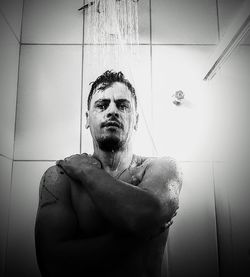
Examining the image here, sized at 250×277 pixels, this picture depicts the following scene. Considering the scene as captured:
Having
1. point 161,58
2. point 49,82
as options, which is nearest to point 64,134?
point 49,82

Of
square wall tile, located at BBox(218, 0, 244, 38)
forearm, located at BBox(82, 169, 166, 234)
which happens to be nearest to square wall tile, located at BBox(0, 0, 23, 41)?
forearm, located at BBox(82, 169, 166, 234)

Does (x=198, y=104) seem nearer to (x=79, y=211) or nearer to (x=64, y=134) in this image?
(x=64, y=134)

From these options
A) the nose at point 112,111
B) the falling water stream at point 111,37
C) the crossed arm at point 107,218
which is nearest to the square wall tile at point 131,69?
the falling water stream at point 111,37

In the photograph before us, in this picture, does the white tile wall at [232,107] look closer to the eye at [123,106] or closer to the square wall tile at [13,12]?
the eye at [123,106]

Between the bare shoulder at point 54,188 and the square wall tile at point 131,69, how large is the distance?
36 centimetres

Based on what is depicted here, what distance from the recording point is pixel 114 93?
1.10 m

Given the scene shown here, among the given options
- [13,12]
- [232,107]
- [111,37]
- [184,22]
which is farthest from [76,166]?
[184,22]

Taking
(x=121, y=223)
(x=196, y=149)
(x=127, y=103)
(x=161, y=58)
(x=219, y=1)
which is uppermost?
(x=219, y=1)

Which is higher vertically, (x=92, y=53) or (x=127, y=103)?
(x=92, y=53)

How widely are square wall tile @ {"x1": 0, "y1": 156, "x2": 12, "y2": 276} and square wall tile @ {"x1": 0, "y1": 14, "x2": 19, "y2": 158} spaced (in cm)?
5

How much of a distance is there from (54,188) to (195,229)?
27.1 inches

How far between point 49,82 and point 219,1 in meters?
1.01

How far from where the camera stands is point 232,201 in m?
1.06

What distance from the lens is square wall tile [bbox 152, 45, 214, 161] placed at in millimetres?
1288
